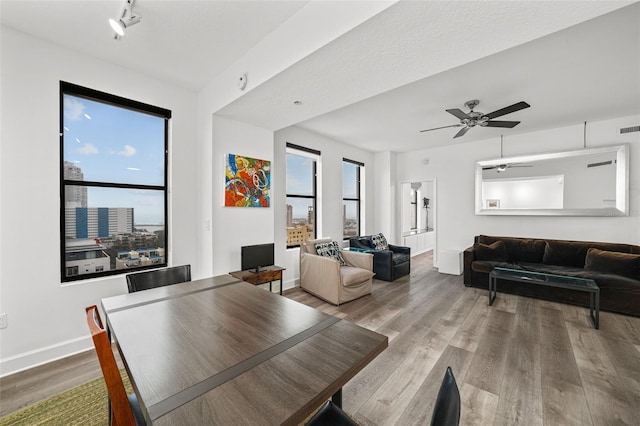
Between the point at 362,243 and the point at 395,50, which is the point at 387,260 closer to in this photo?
the point at 362,243

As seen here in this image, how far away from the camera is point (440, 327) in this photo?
2.99m

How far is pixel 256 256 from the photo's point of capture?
340 cm

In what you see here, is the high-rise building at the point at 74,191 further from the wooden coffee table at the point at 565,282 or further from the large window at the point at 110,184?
the wooden coffee table at the point at 565,282

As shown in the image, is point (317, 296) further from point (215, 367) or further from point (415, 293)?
point (215, 367)

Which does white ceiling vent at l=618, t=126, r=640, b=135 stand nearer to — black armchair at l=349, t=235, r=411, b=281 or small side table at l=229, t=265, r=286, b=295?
black armchair at l=349, t=235, r=411, b=281

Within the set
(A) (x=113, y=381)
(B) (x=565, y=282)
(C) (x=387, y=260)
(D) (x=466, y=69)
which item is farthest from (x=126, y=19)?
(B) (x=565, y=282)

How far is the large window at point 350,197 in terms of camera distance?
568 centimetres

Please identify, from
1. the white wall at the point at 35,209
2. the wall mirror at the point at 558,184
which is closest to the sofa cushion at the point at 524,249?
the wall mirror at the point at 558,184

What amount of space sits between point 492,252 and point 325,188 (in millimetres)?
3215

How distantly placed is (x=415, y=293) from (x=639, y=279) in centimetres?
279

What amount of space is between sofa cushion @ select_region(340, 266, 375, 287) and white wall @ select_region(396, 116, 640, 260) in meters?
2.86

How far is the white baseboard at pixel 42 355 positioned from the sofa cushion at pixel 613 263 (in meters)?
6.46

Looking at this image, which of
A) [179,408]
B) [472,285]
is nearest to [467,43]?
[179,408]

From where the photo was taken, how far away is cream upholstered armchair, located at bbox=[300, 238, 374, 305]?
12.0 feet
